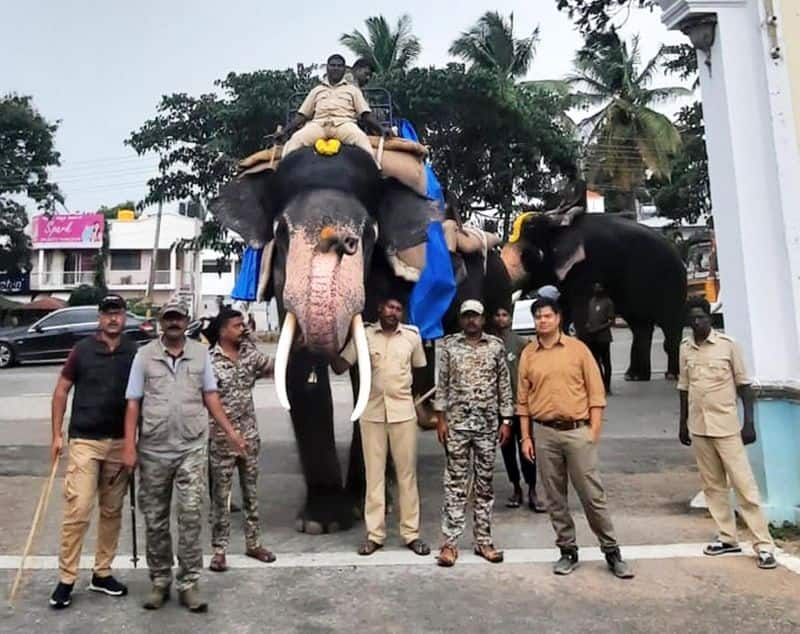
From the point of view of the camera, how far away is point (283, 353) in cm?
437

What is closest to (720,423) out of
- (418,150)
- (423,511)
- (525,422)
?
(525,422)

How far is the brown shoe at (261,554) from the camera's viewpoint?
461 centimetres

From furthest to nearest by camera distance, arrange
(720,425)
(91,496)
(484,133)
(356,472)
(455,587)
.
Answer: (484,133) → (356,472) → (720,425) → (455,587) → (91,496)

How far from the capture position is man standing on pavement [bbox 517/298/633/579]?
4340 mm

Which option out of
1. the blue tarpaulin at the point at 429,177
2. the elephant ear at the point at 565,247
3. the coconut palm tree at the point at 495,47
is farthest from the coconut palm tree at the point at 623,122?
the blue tarpaulin at the point at 429,177

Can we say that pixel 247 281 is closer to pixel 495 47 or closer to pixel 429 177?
pixel 429 177

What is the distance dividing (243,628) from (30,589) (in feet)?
4.48

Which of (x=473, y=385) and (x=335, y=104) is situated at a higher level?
(x=335, y=104)

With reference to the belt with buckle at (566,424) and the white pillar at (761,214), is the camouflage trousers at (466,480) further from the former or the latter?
the white pillar at (761,214)

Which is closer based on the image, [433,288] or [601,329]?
[433,288]

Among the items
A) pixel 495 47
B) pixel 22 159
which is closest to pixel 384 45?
pixel 495 47

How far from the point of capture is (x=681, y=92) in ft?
94.8

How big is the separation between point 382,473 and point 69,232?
43404 mm

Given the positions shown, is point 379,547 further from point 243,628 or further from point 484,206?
point 484,206
